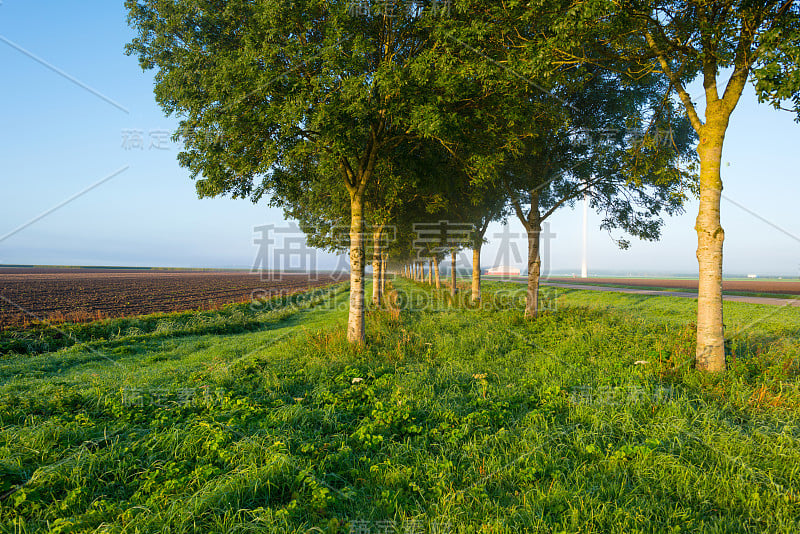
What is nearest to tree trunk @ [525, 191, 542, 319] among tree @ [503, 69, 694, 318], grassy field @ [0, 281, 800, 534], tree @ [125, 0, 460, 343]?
tree @ [503, 69, 694, 318]

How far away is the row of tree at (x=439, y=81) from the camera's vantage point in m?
6.73

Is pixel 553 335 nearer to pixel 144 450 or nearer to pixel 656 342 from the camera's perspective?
pixel 656 342

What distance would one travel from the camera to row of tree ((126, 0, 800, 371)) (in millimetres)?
6730

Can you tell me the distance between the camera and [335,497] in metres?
3.57

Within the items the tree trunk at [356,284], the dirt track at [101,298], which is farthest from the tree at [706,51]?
the dirt track at [101,298]

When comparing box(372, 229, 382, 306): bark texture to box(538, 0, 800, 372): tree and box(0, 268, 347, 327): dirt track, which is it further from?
box(0, 268, 347, 327): dirt track

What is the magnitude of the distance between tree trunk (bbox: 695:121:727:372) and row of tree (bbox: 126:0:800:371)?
0.03 metres

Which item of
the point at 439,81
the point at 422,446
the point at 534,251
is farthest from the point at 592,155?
the point at 422,446

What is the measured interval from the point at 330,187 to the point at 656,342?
49.3 feet

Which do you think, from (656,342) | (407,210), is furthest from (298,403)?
(407,210)

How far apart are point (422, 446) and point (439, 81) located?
24.5ft

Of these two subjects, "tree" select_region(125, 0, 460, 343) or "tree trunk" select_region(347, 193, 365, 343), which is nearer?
"tree" select_region(125, 0, 460, 343)

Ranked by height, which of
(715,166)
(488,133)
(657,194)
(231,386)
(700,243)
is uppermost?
(488,133)

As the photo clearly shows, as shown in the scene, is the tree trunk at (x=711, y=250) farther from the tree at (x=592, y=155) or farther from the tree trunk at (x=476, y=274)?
the tree trunk at (x=476, y=274)
